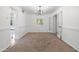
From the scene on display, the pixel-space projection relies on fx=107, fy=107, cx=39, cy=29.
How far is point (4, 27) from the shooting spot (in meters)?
2.00

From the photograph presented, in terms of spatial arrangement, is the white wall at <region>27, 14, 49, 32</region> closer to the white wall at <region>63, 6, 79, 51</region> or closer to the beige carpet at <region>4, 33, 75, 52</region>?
the beige carpet at <region>4, 33, 75, 52</region>

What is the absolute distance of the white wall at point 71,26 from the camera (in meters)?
1.98

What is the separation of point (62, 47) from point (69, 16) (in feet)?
2.03

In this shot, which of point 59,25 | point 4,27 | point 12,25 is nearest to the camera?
point 4,27

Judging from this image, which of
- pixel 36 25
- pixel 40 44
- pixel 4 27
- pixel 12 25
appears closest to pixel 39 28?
pixel 36 25

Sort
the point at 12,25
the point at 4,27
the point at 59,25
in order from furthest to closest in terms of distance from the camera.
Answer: the point at 59,25 < the point at 12,25 < the point at 4,27

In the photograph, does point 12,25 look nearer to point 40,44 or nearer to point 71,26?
point 40,44

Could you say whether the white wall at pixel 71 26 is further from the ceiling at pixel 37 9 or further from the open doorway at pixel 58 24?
the ceiling at pixel 37 9

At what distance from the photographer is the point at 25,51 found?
2.02 meters

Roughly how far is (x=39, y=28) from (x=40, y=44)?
0.34 meters

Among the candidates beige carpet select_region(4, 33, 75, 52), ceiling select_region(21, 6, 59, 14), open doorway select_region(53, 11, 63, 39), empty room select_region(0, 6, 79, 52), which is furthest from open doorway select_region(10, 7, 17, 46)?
open doorway select_region(53, 11, 63, 39)

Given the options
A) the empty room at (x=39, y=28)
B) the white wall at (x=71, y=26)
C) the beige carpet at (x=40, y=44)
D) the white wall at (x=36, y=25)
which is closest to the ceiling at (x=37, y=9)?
the empty room at (x=39, y=28)

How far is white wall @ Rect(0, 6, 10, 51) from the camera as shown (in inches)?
77.6
